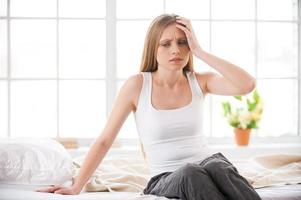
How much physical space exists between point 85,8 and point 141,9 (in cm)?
37

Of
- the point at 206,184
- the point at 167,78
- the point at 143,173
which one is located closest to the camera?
the point at 206,184

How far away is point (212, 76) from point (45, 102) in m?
1.58

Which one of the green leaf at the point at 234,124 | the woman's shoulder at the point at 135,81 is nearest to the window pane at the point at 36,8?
the green leaf at the point at 234,124

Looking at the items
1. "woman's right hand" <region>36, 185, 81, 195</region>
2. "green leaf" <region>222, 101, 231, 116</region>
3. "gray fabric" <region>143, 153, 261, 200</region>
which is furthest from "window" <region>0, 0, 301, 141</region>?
"gray fabric" <region>143, 153, 261, 200</region>

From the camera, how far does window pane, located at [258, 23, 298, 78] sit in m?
3.66

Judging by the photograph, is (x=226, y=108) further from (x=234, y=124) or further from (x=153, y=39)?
(x=153, y=39)

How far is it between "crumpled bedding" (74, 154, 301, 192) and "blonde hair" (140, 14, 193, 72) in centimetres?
47

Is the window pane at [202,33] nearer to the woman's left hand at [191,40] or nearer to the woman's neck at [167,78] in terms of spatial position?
the woman's neck at [167,78]

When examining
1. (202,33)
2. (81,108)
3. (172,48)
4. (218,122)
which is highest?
(202,33)

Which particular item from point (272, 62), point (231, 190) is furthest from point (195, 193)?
point (272, 62)

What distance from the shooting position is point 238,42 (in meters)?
3.63

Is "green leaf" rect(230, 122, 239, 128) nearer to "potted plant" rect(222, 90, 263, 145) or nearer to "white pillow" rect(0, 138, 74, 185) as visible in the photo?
"potted plant" rect(222, 90, 263, 145)

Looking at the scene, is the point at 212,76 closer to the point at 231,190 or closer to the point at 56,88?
the point at 231,190

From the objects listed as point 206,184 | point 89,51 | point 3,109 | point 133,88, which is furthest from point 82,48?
point 206,184
